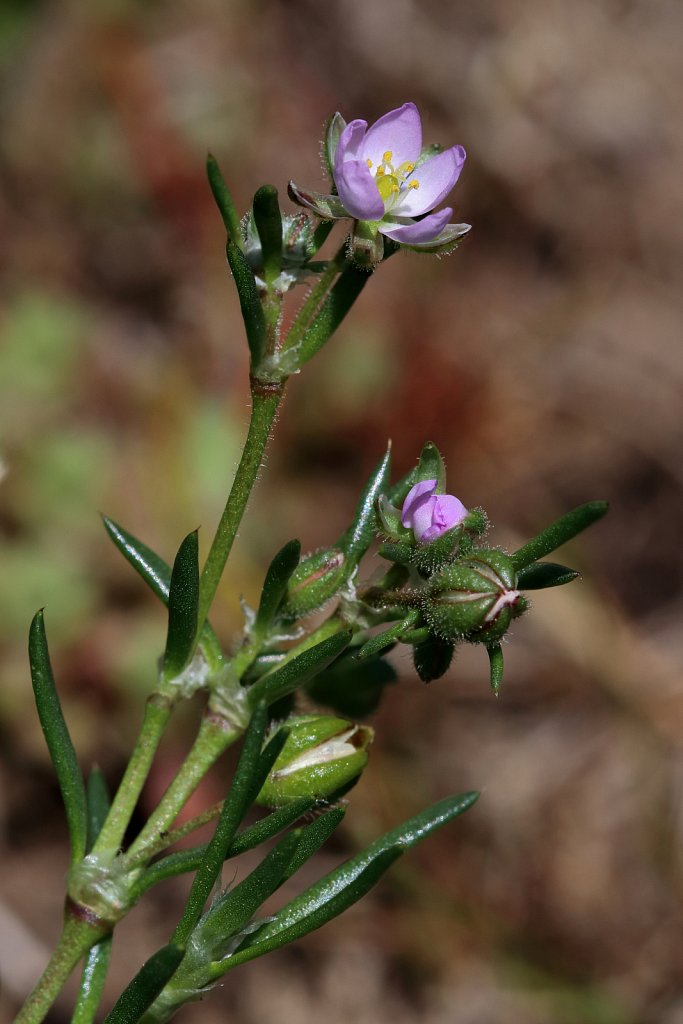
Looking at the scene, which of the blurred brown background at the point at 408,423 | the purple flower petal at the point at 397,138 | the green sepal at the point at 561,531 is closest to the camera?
the green sepal at the point at 561,531

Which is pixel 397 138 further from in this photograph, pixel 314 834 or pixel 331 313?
pixel 314 834

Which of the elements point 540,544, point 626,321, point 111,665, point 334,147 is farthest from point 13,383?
point 540,544

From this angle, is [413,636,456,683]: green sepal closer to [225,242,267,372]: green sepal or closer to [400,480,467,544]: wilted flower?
[400,480,467,544]: wilted flower

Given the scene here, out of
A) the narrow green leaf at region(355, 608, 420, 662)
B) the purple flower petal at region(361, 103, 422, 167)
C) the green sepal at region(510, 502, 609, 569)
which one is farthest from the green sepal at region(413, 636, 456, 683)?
the purple flower petal at region(361, 103, 422, 167)

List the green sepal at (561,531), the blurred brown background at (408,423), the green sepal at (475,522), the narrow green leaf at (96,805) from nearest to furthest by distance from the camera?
1. the green sepal at (561,531)
2. the green sepal at (475,522)
3. the narrow green leaf at (96,805)
4. the blurred brown background at (408,423)

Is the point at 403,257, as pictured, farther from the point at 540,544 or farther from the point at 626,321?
the point at 540,544

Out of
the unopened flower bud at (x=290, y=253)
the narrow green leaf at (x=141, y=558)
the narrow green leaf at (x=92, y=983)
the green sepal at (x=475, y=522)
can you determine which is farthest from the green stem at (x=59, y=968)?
the unopened flower bud at (x=290, y=253)

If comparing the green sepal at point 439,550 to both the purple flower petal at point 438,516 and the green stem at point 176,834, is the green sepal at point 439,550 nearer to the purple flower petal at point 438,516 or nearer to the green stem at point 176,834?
the purple flower petal at point 438,516
